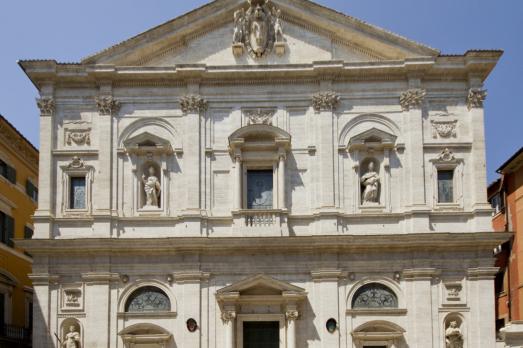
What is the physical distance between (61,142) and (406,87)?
42.7 ft

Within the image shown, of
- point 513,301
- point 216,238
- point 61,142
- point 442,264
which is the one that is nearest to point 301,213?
point 216,238

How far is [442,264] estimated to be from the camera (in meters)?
30.0

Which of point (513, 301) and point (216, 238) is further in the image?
point (513, 301)

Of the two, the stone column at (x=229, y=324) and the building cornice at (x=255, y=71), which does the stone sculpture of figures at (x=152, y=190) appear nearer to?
the building cornice at (x=255, y=71)

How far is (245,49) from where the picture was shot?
3212 centimetres

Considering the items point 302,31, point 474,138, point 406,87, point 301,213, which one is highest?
point 302,31

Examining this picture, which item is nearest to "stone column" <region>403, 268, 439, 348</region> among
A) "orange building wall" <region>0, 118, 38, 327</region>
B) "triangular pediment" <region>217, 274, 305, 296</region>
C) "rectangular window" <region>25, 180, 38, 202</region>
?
"triangular pediment" <region>217, 274, 305, 296</region>

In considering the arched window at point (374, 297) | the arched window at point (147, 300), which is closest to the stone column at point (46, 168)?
the arched window at point (147, 300)

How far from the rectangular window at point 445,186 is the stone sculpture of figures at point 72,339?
13.8 meters

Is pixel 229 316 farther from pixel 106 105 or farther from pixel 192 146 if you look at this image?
pixel 106 105

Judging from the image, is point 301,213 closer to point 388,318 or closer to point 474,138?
point 388,318

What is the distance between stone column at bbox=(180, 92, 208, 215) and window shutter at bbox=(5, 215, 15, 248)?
30.3ft

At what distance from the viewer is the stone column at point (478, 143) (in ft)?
100.0

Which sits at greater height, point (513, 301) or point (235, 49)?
point (235, 49)
